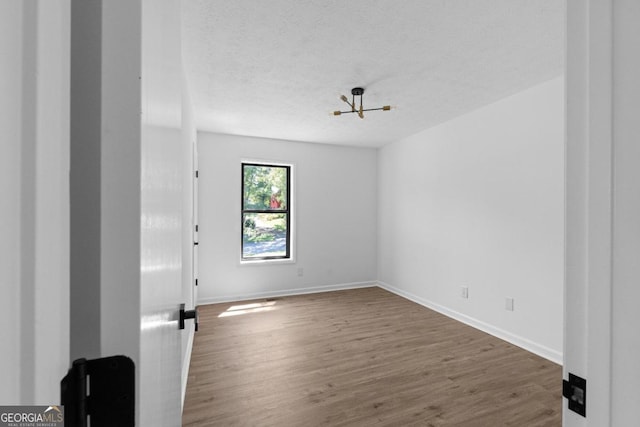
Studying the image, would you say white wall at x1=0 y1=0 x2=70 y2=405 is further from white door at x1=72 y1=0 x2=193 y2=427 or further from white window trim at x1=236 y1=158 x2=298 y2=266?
white window trim at x1=236 y1=158 x2=298 y2=266

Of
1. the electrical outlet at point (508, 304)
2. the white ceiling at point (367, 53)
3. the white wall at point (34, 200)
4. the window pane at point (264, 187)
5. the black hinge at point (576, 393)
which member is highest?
the white ceiling at point (367, 53)

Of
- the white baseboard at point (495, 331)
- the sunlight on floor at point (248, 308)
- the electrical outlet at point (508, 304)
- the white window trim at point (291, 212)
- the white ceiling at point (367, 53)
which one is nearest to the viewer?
the white ceiling at point (367, 53)

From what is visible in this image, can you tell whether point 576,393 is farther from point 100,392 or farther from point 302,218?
point 302,218

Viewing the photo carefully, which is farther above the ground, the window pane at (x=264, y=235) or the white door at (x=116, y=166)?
the white door at (x=116, y=166)

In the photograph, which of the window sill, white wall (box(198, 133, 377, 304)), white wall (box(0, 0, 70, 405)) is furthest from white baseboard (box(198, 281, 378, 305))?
white wall (box(0, 0, 70, 405))

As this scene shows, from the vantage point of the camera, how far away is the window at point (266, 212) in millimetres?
4703

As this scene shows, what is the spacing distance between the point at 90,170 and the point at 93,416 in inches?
10.8

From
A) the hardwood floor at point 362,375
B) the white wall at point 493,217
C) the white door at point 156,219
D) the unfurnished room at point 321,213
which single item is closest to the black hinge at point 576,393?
the unfurnished room at point 321,213

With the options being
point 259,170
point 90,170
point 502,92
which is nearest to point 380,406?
point 90,170

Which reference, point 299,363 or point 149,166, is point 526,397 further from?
point 149,166

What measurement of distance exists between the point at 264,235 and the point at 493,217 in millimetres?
3214

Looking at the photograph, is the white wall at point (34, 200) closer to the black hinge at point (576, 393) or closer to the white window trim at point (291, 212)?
the black hinge at point (576, 393)

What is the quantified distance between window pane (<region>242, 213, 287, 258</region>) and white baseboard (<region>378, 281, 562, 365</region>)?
2122 mm
